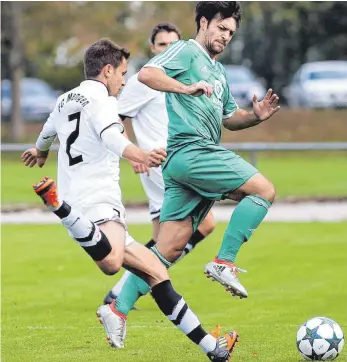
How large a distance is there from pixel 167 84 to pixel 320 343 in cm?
200

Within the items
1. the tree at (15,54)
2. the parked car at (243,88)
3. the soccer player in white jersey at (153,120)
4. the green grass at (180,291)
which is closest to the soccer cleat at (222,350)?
the green grass at (180,291)

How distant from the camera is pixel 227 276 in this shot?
789cm

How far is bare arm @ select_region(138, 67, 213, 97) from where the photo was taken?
767cm

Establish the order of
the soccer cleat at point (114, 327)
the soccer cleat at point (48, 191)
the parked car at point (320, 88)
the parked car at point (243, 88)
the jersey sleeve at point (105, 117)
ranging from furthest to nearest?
the parked car at point (243, 88), the parked car at point (320, 88), the soccer cleat at point (114, 327), the jersey sleeve at point (105, 117), the soccer cleat at point (48, 191)

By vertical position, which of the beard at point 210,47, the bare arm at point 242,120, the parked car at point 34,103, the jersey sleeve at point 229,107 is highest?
the beard at point 210,47

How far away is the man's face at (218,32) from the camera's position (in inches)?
328

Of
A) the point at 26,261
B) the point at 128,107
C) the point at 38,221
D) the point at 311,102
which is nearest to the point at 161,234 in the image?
the point at 128,107

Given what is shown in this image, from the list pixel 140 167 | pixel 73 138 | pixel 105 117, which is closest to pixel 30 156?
pixel 73 138

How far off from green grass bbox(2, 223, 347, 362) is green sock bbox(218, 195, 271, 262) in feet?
2.34

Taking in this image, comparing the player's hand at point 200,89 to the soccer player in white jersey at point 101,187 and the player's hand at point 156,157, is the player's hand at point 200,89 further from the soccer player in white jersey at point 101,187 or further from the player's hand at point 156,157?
the player's hand at point 156,157

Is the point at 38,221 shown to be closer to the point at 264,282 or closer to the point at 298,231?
the point at 298,231

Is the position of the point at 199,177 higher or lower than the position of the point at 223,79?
lower

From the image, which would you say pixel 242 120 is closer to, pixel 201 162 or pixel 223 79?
pixel 223 79

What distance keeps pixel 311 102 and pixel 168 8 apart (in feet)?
20.5
